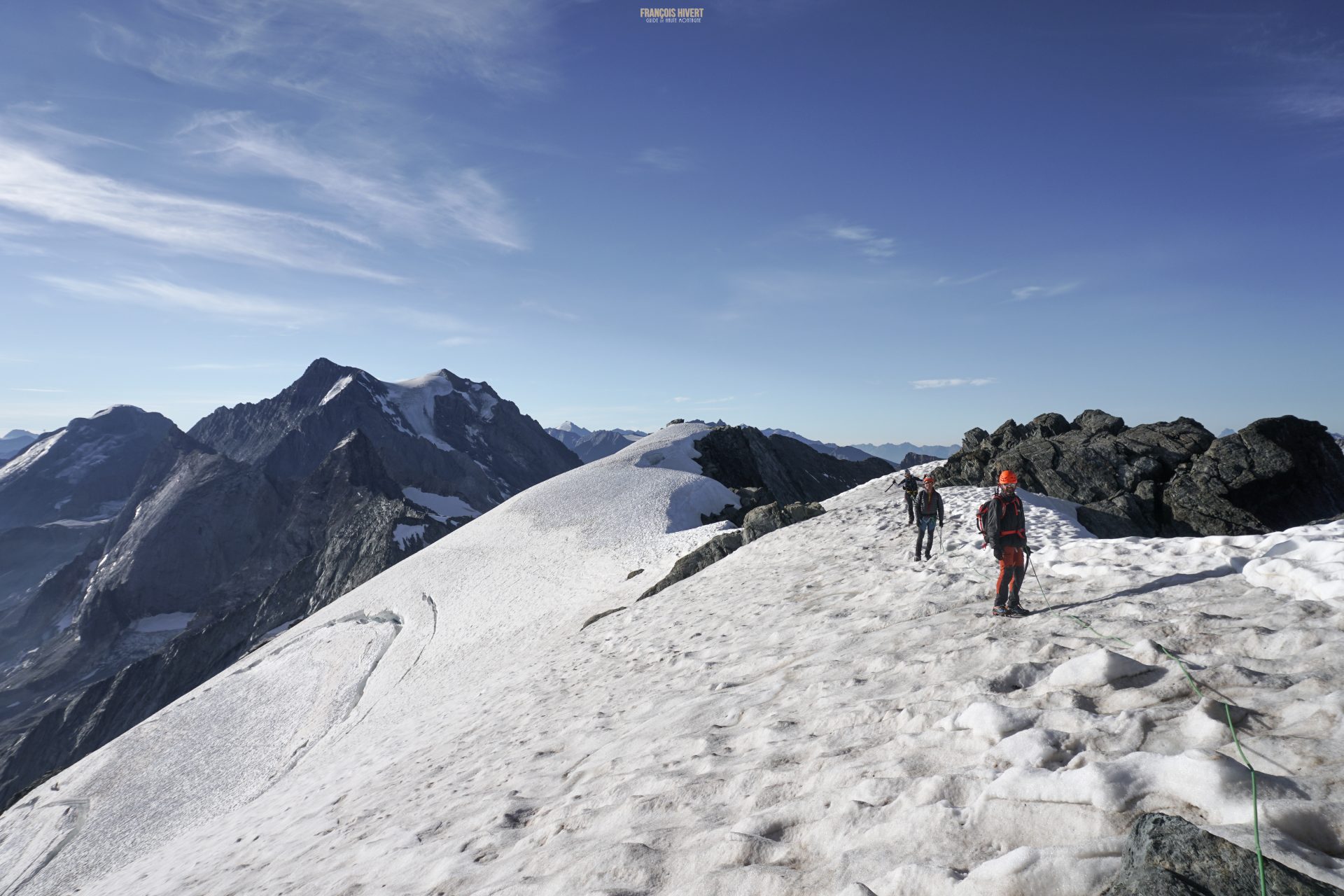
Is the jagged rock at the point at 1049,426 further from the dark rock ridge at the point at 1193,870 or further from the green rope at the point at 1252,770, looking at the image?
the dark rock ridge at the point at 1193,870

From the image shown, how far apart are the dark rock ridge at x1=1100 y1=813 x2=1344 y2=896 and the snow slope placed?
307 mm

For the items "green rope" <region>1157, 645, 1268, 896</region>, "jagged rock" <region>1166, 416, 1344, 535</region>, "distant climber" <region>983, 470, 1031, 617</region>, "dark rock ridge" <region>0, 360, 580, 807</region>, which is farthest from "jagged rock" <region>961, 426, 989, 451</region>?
"dark rock ridge" <region>0, 360, 580, 807</region>

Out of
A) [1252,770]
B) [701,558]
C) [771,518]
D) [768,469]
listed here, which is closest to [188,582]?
[768,469]

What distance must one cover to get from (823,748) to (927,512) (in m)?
9.82

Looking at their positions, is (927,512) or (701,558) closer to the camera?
(927,512)

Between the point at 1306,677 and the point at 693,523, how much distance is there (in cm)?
2840

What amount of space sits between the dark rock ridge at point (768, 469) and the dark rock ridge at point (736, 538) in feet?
23.2

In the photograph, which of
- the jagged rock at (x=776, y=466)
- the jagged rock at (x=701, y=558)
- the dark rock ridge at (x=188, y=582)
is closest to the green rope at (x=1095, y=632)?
the jagged rock at (x=701, y=558)

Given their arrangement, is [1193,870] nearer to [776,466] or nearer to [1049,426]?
[1049,426]

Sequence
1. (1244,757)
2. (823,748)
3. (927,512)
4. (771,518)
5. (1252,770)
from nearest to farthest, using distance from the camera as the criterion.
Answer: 1. (1252,770)
2. (1244,757)
3. (823,748)
4. (927,512)
5. (771,518)

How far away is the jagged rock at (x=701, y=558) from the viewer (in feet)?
73.3

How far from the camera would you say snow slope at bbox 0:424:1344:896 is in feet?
14.3

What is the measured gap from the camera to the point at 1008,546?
9.70 meters

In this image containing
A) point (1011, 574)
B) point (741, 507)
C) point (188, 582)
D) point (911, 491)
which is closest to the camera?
point (1011, 574)
